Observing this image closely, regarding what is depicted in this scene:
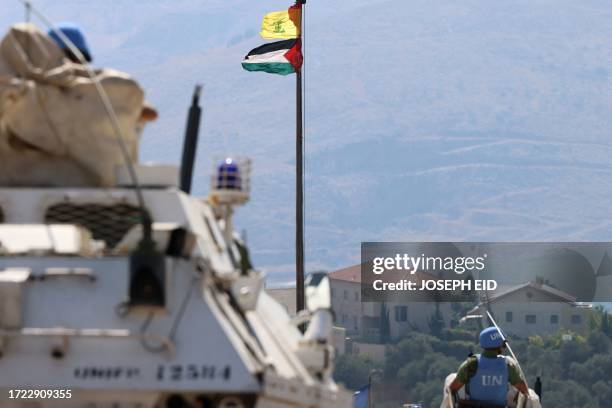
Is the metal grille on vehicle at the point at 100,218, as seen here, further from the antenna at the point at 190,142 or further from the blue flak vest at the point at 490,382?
the blue flak vest at the point at 490,382

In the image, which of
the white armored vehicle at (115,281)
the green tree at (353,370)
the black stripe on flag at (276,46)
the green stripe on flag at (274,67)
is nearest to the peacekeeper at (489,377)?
the white armored vehicle at (115,281)

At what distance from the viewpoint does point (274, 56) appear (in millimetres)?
53438

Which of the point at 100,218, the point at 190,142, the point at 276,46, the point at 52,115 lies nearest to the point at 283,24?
the point at 276,46

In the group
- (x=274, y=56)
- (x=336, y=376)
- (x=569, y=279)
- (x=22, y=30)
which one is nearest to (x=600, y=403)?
(x=569, y=279)

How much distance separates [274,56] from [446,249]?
299ft

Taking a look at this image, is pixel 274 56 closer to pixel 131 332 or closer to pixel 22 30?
pixel 22 30

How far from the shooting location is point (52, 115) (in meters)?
23.6

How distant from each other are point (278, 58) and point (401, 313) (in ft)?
448

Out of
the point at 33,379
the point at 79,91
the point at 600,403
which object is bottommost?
the point at 600,403

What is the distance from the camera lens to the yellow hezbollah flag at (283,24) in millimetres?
53781

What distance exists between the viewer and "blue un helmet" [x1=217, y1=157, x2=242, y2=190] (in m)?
23.4

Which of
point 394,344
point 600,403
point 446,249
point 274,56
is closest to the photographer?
point 274,56

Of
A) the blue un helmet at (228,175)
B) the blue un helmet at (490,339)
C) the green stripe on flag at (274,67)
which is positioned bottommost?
the blue un helmet at (490,339)

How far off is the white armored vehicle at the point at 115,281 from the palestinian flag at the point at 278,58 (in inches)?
1127
